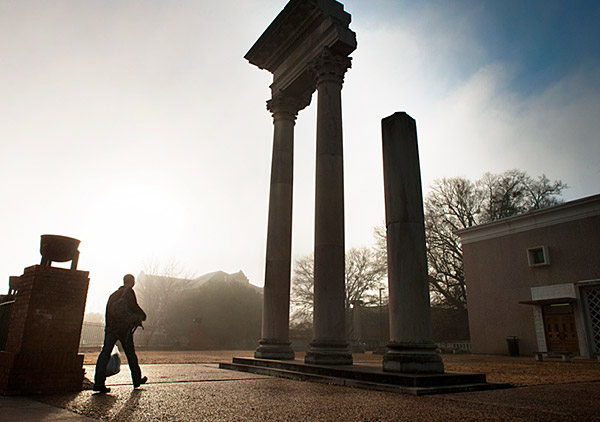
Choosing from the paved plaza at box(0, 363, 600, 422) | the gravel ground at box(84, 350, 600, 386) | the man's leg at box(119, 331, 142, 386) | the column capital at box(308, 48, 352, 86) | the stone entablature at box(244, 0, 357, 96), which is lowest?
the gravel ground at box(84, 350, 600, 386)

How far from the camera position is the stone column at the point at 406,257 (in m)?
8.13

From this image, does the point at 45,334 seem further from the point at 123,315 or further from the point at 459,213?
the point at 459,213

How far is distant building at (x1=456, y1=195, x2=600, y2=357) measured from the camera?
2394 centimetres

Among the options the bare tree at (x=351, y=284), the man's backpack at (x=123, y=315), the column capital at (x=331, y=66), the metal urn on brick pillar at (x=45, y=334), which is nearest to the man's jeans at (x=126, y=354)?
the man's backpack at (x=123, y=315)

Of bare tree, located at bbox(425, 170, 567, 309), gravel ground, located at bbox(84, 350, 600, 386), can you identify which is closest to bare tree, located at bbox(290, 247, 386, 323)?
bare tree, located at bbox(425, 170, 567, 309)

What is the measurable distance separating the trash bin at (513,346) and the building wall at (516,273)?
0.36 m

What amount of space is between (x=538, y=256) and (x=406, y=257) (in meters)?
22.9

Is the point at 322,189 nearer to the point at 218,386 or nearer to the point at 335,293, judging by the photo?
the point at 335,293

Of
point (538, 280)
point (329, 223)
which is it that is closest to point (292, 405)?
point (329, 223)

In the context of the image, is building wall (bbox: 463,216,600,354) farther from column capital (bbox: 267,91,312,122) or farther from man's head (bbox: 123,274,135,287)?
man's head (bbox: 123,274,135,287)

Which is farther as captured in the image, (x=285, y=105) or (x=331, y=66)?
(x=285, y=105)

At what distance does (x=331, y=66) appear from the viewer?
13.3 m

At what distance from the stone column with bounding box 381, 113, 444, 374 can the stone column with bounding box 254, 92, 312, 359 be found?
217 inches

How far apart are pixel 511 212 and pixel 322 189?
31.3m
